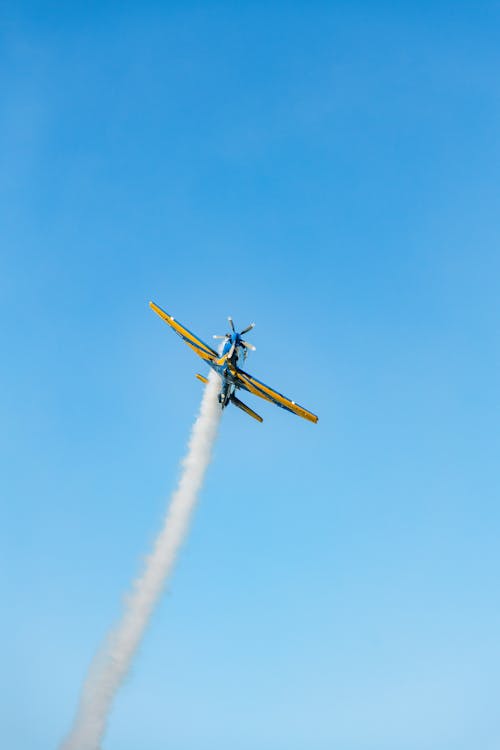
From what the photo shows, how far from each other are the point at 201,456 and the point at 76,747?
112ft

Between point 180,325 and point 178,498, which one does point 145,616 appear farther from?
point 180,325

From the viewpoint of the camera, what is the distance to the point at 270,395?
85.3 m

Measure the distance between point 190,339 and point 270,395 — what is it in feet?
39.0

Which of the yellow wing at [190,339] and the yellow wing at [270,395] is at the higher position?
the yellow wing at [190,339]

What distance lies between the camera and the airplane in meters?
82.1

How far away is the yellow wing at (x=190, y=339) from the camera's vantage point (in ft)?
279

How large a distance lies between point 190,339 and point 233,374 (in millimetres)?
7871

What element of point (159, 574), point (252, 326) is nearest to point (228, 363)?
point (252, 326)

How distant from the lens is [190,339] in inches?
3408

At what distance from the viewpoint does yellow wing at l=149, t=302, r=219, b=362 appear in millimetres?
84938

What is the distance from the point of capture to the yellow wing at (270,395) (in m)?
83.7

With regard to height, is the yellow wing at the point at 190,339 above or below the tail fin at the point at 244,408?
above

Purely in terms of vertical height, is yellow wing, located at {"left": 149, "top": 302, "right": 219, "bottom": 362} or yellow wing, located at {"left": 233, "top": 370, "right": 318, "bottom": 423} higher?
yellow wing, located at {"left": 149, "top": 302, "right": 219, "bottom": 362}

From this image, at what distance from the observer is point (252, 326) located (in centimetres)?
8331
